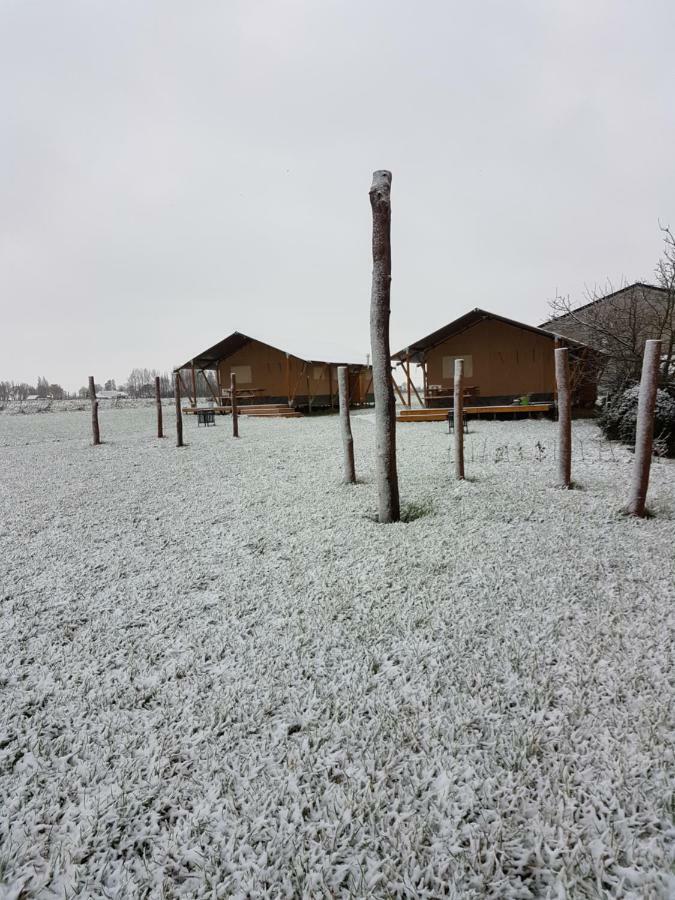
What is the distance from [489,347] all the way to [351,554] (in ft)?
56.5

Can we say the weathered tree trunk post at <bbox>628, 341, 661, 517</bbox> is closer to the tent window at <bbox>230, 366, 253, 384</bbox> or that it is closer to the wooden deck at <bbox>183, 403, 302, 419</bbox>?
the wooden deck at <bbox>183, 403, 302, 419</bbox>

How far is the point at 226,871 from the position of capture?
4.43 ft

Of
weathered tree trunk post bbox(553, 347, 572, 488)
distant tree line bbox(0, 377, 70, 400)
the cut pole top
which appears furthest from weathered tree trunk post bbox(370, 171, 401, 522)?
distant tree line bbox(0, 377, 70, 400)

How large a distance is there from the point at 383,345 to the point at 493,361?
1588 centimetres

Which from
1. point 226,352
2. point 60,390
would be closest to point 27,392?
point 60,390

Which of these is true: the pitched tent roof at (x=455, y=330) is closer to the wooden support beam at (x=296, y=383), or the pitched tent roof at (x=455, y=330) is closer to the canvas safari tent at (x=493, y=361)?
the canvas safari tent at (x=493, y=361)

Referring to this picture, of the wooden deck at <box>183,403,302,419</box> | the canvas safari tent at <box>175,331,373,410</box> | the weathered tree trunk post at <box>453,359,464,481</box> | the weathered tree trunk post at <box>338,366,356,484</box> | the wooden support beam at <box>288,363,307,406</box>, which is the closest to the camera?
the weathered tree trunk post at <box>453,359,464,481</box>

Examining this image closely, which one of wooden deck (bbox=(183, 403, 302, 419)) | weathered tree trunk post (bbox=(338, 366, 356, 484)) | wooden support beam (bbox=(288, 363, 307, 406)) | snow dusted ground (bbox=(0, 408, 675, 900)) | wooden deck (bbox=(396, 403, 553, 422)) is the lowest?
snow dusted ground (bbox=(0, 408, 675, 900))

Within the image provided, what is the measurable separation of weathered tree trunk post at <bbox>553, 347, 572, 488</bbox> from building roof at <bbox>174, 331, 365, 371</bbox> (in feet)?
57.2

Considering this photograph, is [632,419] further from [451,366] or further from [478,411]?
[451,366]

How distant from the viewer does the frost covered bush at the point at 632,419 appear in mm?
8141

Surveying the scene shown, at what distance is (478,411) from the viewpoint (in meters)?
17.1

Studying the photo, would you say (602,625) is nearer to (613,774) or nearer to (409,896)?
(613,774)

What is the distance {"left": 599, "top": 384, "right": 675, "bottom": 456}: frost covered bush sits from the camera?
814 cm
